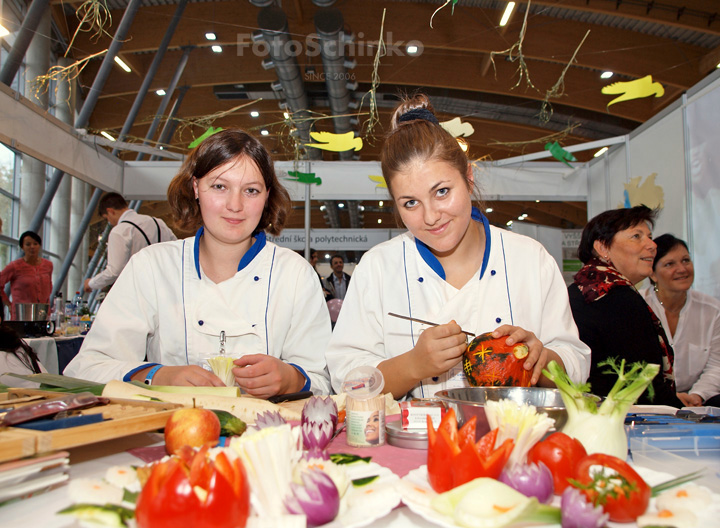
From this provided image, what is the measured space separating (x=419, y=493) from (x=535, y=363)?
0.78m

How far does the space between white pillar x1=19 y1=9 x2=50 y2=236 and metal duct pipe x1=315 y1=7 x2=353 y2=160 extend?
12.5ft

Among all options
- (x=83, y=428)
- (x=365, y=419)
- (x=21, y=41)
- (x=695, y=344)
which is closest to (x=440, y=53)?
(x=21, y=41)

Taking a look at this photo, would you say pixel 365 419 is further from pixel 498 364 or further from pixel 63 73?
pixel 63 73

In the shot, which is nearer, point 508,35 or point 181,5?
point 181,5

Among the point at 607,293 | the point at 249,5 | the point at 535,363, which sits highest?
the point at 249,5

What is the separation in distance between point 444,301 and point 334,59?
22.9 ft

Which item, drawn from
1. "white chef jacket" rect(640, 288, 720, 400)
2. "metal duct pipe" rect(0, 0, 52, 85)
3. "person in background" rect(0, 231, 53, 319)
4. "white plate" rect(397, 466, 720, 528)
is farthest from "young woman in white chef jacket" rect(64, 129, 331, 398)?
"person in background" rect(0, 231, 53, 319)

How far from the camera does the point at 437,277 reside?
196 cm

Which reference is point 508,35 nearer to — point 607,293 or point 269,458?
point 607,293

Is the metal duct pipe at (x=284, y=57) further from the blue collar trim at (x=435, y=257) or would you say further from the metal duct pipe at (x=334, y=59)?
the blue collar trim at (x=435, y=257)

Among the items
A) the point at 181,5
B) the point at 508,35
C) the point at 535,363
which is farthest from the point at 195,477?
the point at 508,35

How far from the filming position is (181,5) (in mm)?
7539

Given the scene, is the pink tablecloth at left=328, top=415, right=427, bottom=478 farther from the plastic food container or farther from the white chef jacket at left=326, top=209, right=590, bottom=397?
the white chef jacket at left=326, top=209, right=590, bottom=397

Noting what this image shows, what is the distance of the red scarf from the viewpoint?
2.79m
